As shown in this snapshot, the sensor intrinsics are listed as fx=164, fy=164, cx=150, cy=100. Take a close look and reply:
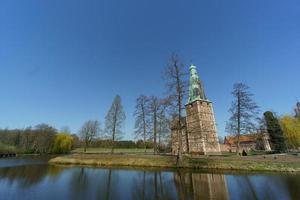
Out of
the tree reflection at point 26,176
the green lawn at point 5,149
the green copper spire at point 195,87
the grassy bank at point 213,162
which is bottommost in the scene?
the tree reflection at point 26,176

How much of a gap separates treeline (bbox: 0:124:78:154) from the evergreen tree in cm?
5830

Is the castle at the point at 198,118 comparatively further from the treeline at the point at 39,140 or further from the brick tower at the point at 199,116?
the treeline at the point at 39,140

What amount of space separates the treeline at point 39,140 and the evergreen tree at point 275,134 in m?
58.3

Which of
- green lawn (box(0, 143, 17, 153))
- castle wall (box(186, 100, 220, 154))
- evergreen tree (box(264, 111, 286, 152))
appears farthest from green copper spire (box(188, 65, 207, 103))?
green lawn (box(0, 143, 17, 153))

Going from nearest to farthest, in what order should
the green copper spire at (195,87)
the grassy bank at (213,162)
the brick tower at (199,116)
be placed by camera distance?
the grassy bank at (213,162), the brick tower at (199,116), the green copper spire at (195,87)

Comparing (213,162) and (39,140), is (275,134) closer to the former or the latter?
(213,162)

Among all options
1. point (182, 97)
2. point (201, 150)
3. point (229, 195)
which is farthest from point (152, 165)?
point (201, 150)

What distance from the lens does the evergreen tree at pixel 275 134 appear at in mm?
33950

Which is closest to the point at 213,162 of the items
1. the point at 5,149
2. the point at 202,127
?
the point at 202,127

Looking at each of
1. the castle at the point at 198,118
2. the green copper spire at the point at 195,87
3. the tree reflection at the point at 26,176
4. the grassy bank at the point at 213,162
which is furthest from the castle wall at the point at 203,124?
the tree reflection at the point at 26,176

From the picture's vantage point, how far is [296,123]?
34.9m

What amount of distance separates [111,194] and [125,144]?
6887 centimetres

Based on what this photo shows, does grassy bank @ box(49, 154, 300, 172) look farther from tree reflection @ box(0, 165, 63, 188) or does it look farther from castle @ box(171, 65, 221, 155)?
castle @ box(171, 65, 221, 155)

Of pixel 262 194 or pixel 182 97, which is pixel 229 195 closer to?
pixel 262 194
